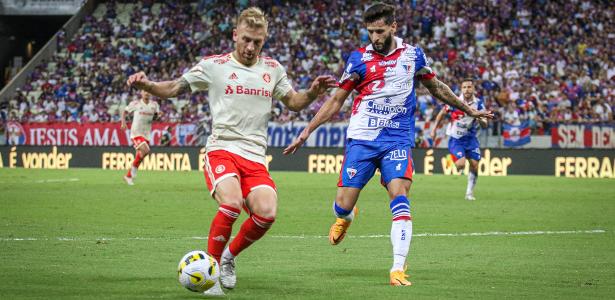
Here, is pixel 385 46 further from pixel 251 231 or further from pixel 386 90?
pixel 251 231

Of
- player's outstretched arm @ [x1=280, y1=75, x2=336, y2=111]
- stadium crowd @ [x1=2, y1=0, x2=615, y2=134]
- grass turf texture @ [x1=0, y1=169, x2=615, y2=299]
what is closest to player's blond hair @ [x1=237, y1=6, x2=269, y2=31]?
player's outstretched arm @ [x1=280, y1=75, x2=336, y2=111]

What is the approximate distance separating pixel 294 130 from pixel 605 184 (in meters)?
13.4

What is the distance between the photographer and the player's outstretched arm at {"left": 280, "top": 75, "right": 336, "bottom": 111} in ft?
30.9

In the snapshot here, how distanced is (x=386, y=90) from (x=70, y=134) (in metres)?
35.1

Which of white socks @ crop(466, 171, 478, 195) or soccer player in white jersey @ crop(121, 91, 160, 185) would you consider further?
soccer player in white jersey @ crop(121, 91, 160, 185)

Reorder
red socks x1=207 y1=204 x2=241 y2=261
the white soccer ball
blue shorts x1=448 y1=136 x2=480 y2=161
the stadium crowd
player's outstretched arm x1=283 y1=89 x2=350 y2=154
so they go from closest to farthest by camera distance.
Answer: the white soccer ball
red socks x1=207 y1=204 x2=241 y2=261
player's outstretched arm x1=283 y1=89 x2=350 y2=154
blue shorts x1=448 y1=136 x2=480 y2=161
the stadium crowd

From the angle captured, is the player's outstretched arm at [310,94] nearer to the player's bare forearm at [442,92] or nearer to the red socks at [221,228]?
the red socks at [221,228]

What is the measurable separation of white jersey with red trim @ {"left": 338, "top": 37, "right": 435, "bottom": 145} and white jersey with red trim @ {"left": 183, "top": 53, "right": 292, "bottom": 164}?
1145 millimetres

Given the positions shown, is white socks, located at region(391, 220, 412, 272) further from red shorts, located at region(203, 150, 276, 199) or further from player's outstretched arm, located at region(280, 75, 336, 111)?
player's outstretched arm, located at region(280, 75, 336, 111)

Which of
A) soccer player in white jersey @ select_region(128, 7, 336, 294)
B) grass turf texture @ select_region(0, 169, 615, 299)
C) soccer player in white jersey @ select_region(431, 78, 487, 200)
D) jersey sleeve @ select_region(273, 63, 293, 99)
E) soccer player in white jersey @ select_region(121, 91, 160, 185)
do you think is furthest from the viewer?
soccer player in white jersey @ select_region(121, 91, 160, 185)

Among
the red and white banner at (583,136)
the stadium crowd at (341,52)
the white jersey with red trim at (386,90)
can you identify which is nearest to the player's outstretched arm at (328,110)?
the white jersey with red trim at (386,90)

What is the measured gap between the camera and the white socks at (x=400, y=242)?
949 centimetres

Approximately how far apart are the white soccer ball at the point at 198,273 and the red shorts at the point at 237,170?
87cm

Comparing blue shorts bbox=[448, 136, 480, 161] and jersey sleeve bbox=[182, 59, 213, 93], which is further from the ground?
jersey sleeve bbox=[182, 59, 213, 93]
